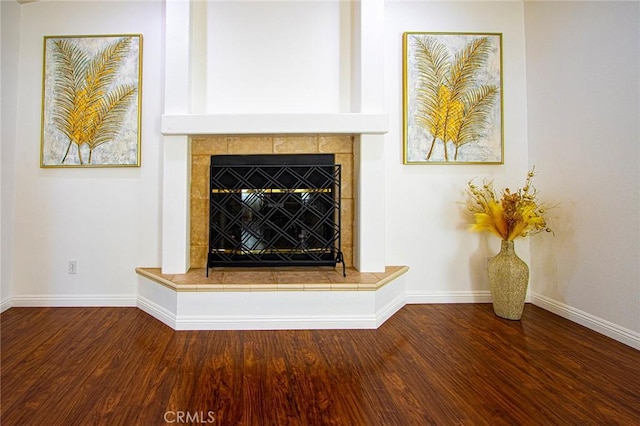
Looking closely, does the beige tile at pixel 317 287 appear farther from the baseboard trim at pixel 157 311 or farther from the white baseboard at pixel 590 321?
the white baseboard at pixel 590 321

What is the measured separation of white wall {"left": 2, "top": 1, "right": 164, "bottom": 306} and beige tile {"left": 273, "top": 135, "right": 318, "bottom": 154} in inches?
38.7

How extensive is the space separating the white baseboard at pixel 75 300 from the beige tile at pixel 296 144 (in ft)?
5.53

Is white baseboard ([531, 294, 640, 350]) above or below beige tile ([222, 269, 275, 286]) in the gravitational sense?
below

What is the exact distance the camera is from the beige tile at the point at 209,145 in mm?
2555

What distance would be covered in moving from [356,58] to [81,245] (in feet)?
8.70

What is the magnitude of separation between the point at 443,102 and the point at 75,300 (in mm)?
3389

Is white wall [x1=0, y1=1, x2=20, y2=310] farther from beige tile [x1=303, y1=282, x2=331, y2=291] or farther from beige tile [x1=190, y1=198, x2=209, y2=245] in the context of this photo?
beige tile [x1=303, y1=282, x2=331, y2=291]

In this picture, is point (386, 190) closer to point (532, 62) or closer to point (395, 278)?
point (395, 278)

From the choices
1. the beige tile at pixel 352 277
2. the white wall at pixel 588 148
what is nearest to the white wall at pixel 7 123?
the beige tile at pixel 352 277

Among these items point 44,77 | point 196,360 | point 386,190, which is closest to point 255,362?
point 196,360

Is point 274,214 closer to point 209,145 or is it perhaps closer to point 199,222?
point 199,222

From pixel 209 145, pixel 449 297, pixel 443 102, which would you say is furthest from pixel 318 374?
pixel 443 102

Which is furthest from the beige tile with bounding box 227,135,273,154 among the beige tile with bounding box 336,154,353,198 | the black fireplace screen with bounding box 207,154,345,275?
the beige tile with bounding box 336,154,353,198

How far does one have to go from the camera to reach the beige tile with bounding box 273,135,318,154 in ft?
8.47
